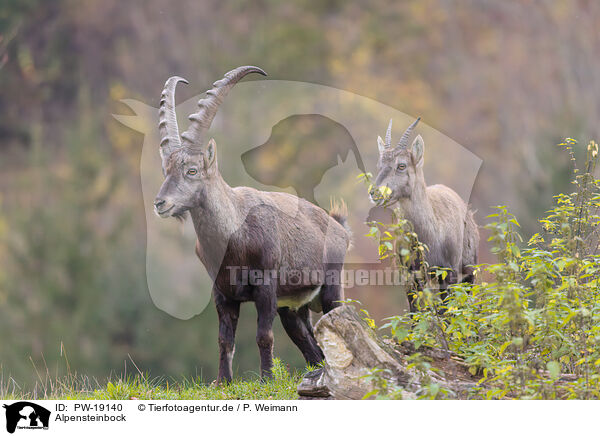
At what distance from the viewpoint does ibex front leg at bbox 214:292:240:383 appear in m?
7.67

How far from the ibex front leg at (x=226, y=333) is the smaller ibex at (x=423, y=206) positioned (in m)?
1.89

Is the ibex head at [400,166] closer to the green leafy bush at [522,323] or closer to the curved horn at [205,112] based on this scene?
the curved horn at [205,112]

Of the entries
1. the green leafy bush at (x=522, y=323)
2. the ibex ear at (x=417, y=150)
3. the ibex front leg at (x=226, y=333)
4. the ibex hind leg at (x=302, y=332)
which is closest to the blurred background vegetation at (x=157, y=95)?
the ibex hind leg at (x=302, y=332)

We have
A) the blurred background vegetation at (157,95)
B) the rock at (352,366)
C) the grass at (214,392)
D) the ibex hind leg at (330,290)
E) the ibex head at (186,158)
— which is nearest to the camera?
the rock at (352,366)

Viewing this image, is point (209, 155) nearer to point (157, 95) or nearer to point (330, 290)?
point (330, 290)

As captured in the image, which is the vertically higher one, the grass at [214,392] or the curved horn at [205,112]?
the curved horn at [205,112]

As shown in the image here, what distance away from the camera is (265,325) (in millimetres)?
7586

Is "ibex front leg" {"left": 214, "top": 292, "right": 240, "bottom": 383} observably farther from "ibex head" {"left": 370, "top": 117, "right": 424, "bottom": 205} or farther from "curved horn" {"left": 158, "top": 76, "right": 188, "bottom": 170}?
"ibex head" {"left": 370, "top": 117, "right": 424, "bottom": 205}

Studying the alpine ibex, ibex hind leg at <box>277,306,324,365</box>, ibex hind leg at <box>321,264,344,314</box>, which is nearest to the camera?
the alpine ibex

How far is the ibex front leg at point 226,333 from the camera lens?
25.2 feet

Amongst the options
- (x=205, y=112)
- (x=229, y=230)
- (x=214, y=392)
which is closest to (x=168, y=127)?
(x=205, y=112)
